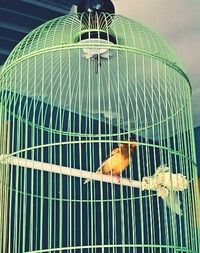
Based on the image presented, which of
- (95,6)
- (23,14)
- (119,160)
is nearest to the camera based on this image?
(95,6)

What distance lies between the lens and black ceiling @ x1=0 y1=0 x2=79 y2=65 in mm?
1766

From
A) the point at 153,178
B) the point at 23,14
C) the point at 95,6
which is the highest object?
the point at 23,14

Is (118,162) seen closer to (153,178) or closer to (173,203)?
(153,178)

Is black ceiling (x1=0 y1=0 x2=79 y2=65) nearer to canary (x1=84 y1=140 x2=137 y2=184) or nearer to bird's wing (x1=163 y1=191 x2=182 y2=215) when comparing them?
canary (x1=84 y1=140 x2=137 y2=184)

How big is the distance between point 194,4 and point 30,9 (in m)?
0.62

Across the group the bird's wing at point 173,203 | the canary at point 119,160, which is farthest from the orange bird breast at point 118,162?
the bird's wing at point 173,203

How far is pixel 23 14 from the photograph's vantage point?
1811mm

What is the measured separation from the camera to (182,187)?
1398 millimetres

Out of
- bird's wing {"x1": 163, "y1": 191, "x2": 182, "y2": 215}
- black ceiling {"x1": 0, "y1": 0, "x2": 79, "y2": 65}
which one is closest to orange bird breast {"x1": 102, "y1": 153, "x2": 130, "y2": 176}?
bird's wing {"x1": 163, "y1": 191, "x2": 182, "y2": 215}

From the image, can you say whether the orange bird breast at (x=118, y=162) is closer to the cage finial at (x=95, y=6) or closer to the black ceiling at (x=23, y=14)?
the cage finial at (x=95, y=6)

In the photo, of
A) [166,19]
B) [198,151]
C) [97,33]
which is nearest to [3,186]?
[97,33]

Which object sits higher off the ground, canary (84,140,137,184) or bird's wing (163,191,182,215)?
canary (84,140,137,184)

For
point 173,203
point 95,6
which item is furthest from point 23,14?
point 173,203

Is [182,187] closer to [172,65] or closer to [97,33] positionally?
[172,65]
